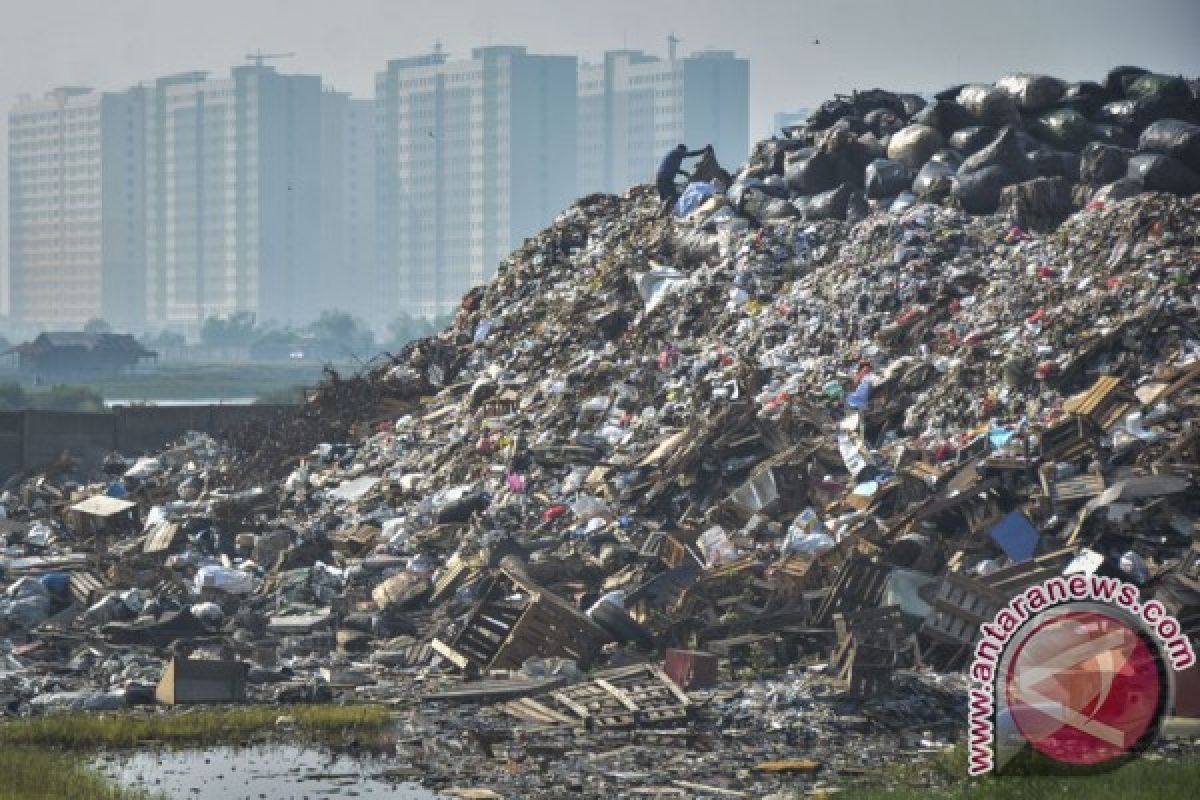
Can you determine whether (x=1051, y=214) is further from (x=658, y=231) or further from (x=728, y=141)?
(x=728, y=141)

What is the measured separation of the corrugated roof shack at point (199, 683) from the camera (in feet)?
44.4

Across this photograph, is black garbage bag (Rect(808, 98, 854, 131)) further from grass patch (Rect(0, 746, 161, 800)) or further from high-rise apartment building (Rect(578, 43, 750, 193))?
high-rise apartment building (Rect(578, 43, 750, 193))

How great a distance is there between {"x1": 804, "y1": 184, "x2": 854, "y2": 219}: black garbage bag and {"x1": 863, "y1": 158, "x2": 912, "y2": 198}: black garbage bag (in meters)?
0.27

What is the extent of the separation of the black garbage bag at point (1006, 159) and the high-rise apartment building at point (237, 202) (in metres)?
155

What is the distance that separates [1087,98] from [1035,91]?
62 centimetres

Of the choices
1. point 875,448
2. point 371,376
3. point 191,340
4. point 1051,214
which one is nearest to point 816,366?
point 875,448

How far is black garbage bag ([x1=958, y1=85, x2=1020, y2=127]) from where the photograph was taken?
21.9 metres

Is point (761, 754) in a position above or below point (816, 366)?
below

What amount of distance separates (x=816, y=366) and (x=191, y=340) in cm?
16425

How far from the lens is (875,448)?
56.5 ft

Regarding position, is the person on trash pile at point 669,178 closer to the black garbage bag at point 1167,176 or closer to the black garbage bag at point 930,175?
the black garbage bag at point 930,175

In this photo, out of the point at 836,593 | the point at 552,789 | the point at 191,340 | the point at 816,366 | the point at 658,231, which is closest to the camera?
the point at 552,789

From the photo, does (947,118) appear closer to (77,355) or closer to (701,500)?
(701,500)

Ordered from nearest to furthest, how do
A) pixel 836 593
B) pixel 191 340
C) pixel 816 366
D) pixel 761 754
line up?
pixel 761 754 < pixel 836 593 < pixel 816 366 < pixel 191 340
